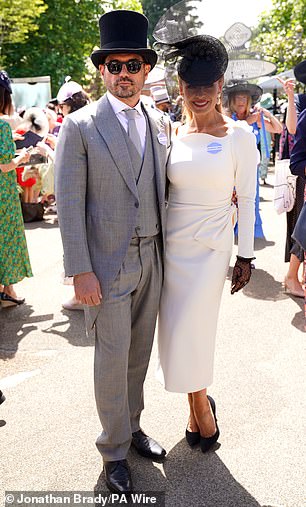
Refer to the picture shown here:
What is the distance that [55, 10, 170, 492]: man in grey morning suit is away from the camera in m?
2.62

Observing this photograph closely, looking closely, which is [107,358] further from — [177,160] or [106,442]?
[177,160]

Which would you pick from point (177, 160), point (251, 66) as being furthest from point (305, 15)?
point (177, 160)

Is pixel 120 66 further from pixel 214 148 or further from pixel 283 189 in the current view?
pixel 283 189

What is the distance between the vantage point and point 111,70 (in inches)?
107

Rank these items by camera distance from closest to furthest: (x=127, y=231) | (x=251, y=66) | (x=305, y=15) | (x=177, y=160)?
(x=127, y=231), (x=177, y=160), (x=251, y=66), (x=305, y=15)

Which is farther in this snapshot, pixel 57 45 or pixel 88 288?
pixel 57 45

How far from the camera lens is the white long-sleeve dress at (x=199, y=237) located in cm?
285

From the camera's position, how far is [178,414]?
11.4 feet

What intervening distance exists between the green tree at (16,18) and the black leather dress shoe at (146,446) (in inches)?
814

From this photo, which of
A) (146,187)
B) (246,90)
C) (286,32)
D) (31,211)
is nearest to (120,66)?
(146,187)

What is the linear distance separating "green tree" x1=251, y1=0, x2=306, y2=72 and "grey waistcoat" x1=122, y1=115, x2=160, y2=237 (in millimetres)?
17866

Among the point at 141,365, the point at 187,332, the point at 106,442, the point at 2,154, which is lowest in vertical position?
the point at 106,442

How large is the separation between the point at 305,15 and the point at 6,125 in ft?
58.1

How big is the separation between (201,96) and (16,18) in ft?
67.7
